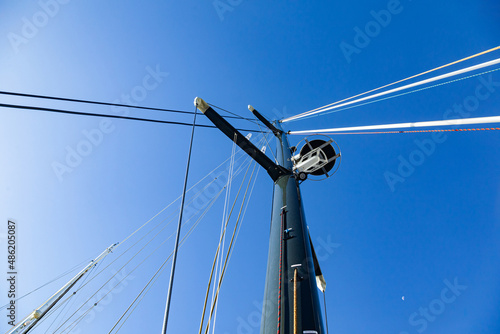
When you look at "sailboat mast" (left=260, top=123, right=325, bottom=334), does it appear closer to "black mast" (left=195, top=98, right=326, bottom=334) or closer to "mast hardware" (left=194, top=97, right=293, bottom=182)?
"black mast" (left=195, top=98, right=326, bottom=334)

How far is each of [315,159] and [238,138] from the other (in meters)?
2.39

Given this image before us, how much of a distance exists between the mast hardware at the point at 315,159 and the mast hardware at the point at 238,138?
2.90 ft

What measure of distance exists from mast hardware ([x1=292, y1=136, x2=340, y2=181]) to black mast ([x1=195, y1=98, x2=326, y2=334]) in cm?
126

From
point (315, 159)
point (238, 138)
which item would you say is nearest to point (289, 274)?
point (238, 138)

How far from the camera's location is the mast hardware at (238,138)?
5671mm

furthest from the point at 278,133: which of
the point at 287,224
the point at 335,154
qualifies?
the point at 287,224

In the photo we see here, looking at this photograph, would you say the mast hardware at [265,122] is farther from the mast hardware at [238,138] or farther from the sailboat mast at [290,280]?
the sailboat mast at [290,280]

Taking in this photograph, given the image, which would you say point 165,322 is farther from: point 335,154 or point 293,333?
point 335,154

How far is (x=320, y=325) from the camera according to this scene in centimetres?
274

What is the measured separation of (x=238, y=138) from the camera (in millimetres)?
5957

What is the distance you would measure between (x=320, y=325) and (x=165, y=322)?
181cm

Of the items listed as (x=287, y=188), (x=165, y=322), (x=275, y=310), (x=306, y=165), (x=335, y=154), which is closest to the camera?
(x=165, y=322)

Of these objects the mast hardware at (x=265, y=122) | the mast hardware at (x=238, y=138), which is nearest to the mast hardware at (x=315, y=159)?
the mast hardware at (x=238, y=138)

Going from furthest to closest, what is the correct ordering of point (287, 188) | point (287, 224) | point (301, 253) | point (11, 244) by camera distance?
point (11, 244) < point (287, 188) < point (287, 224) < point (301, 253)
